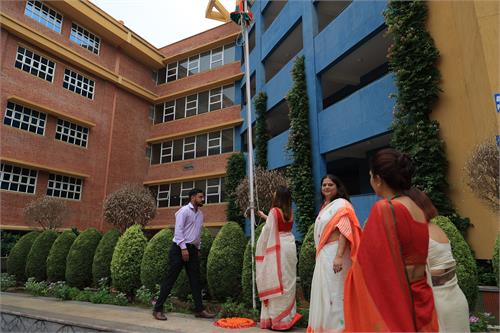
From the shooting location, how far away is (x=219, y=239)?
5.69 meters

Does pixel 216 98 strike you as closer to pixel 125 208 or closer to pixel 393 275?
pixel 125 208

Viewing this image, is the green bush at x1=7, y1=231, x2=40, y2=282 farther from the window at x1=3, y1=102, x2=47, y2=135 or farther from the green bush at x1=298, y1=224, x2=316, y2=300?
the window at x1=3, y1=102, x2=47, y2=135

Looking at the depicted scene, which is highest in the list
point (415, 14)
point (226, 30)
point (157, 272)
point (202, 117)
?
point (226, 30)

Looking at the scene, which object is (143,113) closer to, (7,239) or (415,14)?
(7,239)

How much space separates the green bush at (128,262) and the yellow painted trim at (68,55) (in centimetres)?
1435

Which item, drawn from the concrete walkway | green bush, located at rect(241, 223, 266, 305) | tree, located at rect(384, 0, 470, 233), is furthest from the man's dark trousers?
tree, located at rect(384, 0, 470, 233)

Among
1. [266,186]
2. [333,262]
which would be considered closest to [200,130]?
[266,186]

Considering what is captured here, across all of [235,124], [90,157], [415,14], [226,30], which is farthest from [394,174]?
[226,30]

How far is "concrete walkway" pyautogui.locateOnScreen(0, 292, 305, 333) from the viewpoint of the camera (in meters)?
3.89

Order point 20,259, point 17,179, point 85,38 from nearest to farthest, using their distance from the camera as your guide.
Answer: point 20,259 < point 17,179 < point 85,38

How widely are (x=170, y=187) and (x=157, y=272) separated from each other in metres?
15.8

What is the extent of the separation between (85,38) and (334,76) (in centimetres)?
1487

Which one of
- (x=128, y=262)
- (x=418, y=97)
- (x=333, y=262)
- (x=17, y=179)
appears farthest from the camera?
(x=17, y=179)

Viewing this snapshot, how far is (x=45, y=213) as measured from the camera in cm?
1364
